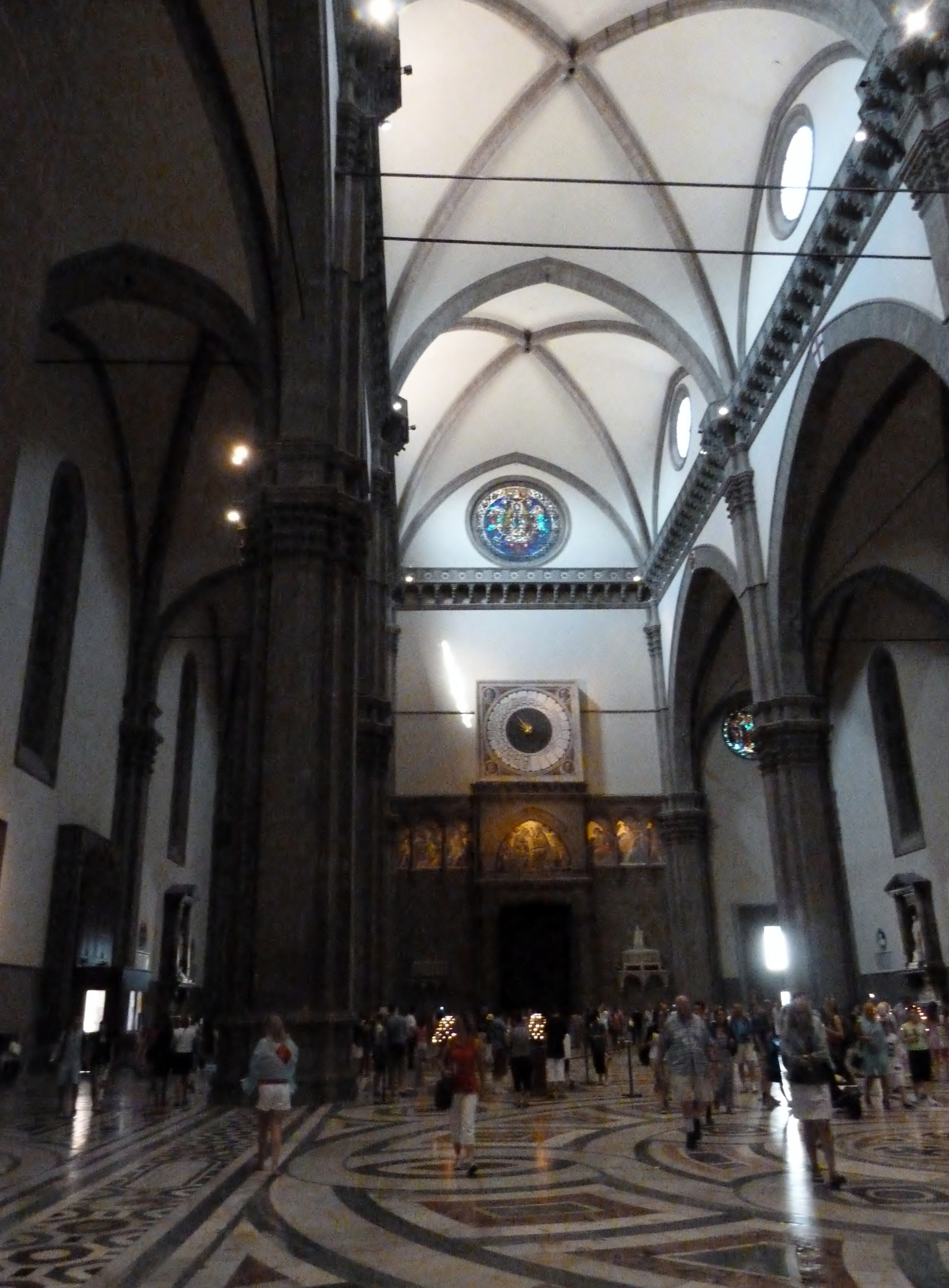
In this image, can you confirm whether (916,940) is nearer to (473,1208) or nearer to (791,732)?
(791,732)

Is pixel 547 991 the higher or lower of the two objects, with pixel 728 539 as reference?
lower

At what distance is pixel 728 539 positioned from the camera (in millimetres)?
20953

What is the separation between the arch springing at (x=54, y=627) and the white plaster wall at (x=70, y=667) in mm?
244

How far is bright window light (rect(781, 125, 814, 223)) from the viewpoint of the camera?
54.5ft

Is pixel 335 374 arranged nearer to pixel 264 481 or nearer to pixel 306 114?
pixel 264 481

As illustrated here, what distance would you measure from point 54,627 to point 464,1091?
982cm

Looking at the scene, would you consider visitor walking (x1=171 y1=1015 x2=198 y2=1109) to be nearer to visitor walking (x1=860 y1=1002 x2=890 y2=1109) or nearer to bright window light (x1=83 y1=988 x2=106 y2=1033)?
bright window light (x1=83 y1=988 x2=106 y2=1033)

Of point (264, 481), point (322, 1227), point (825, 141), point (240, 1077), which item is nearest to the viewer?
point (322, 1227)

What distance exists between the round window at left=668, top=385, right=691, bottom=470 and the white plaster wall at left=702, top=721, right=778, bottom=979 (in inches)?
305

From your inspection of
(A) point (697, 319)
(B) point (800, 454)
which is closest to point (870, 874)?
(B) point (800, 454)

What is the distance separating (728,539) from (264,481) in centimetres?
1240

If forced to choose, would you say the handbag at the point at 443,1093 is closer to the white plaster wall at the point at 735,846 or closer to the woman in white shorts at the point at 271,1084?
the woman in white shorts at the point at 271,1084

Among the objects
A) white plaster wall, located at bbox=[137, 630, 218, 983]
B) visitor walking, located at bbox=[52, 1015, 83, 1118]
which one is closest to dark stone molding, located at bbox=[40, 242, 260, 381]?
visitor walking, located at bbox=[52, 1015, 83, 1118]

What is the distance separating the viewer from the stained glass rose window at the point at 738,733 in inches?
1051
